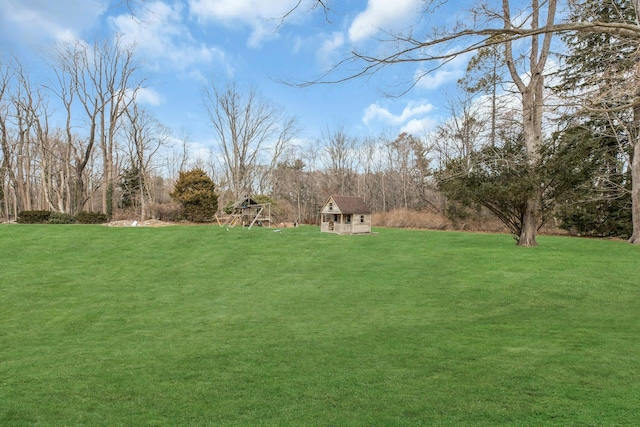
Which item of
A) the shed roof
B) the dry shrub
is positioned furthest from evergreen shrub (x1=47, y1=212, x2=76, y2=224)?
the shed roof

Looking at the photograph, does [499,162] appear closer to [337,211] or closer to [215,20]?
[337,211]

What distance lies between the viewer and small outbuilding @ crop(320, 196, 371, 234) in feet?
72.2

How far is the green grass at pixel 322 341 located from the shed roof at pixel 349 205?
8996 millimetres

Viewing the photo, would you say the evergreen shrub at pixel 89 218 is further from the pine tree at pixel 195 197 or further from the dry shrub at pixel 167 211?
the pine tree at pixel 195 197

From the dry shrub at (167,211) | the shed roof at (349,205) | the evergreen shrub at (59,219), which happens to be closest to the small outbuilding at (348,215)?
the shed roof at (349,205)

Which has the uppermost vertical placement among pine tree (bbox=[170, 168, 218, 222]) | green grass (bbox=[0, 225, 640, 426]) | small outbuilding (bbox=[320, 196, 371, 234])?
pine tree (bbox=[170, 168, 218, 222])

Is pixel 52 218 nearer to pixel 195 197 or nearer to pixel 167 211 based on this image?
pixel 167 211

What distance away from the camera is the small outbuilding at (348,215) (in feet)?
72.2

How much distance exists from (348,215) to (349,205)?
0.60 m

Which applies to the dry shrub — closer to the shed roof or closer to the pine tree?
the pine tree

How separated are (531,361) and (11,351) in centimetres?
645

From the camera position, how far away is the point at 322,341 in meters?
5.21

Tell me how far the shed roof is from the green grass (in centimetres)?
900

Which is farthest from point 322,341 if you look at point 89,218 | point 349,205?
point 89,218
